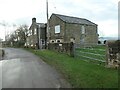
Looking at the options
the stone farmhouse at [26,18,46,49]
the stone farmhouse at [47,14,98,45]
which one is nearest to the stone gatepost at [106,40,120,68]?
the stone farmhouse at [47,14,98,45]

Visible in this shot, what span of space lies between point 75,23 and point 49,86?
41.3m

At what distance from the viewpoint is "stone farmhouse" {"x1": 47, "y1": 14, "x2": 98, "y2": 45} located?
1925 inches

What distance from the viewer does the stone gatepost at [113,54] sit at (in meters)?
13.6

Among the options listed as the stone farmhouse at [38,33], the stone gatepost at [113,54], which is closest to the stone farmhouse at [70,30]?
the stone farmhouse at [38,33]

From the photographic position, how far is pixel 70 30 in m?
49.3

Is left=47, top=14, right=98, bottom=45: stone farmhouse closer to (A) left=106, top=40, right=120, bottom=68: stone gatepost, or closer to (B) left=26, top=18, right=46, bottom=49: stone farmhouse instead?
(B) left=26, top=18, right=46, bottom=49: stone farmhouse

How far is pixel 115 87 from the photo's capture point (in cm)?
913

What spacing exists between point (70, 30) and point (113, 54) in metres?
35.5

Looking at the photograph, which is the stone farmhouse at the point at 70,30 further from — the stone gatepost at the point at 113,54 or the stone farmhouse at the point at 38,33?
the stone gatepost at the point at 113,54

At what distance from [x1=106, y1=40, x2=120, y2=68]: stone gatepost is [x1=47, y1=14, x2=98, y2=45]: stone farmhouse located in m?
32.1

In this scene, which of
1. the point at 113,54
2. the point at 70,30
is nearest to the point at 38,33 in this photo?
the point at 70,30

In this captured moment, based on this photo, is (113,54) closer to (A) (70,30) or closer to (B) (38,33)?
(A) (70,30)

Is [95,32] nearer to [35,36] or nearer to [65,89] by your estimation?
[35,36]

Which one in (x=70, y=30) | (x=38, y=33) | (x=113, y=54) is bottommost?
(x=113, y=54)
